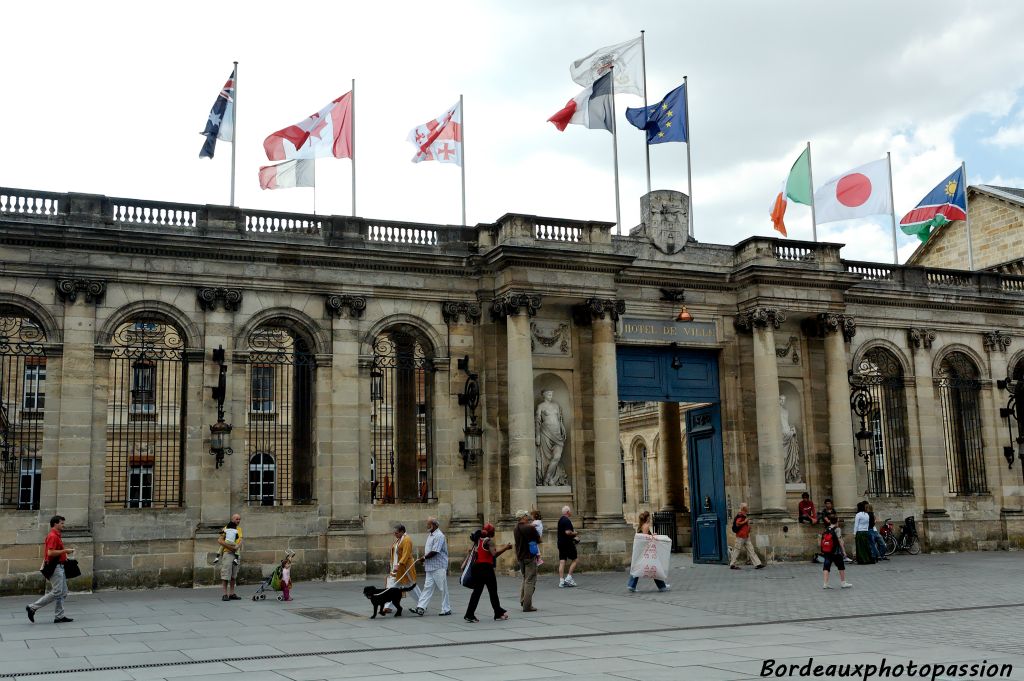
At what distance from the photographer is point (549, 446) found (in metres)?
26.7

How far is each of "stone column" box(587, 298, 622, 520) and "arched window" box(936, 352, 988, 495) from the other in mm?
12453

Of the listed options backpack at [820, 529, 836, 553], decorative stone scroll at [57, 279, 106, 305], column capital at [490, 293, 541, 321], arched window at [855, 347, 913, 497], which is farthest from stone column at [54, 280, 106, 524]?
arched window at [855, 347, 913, 497]

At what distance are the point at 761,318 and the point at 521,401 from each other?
746 centimetres

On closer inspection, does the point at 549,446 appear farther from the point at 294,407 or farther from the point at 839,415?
the point at 839,415

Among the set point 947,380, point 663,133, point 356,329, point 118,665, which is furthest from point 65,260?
point 947,380

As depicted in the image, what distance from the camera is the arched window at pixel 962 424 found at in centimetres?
3316

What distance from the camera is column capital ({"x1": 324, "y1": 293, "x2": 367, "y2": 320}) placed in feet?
84.5

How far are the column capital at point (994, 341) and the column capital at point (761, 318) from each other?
8725 millimetres

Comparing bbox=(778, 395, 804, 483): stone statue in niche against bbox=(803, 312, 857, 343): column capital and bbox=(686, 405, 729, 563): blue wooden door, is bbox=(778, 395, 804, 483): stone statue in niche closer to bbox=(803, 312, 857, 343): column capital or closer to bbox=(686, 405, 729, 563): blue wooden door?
bbox=(686, 405, 729, 563): blue wooden door

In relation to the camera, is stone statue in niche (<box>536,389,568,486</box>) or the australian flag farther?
stone statue in niche (<box>536,389,568,486</box>)

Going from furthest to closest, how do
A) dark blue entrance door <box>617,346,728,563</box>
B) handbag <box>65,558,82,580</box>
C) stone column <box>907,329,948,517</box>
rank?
1. stone column <box>907,329,948,517</box>
2. dark blue entrance door <box>617,346,728,563</box>
3. handbag <box>65,558,82,580</box>

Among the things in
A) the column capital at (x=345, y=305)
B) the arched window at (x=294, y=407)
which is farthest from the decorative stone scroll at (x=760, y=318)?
the arched window at (x=294, y=407)

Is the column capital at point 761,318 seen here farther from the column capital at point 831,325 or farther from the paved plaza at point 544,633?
the paved plaza at point 544,633

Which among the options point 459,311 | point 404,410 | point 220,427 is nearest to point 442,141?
point 459,311
